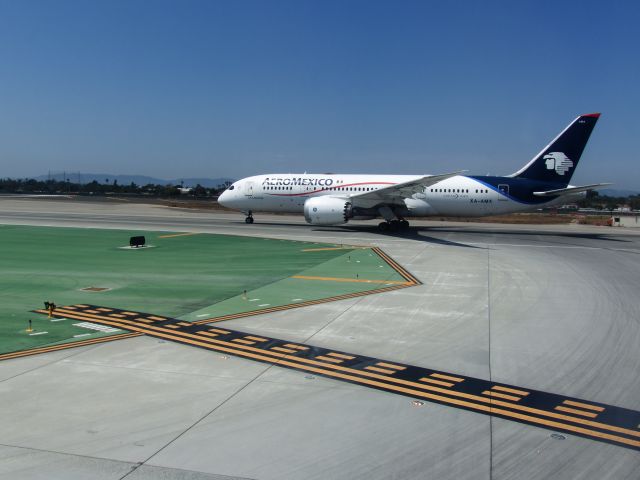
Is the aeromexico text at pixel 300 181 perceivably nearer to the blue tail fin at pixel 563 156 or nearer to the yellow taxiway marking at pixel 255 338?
the blue tail fin at pixel 563 156

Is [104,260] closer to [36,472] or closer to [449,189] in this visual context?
[36,472]

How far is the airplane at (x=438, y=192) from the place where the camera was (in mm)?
36250

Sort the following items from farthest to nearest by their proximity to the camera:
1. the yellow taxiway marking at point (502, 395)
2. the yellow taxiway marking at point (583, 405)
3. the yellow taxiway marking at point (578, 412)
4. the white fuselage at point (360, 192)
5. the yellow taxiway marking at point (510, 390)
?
the white fuselage at point (360, 192) → the yellow taxiway marking at point (510, 390) → the yellow taxiway marking at point (502, 395) → the yellow taxiway marking at point (583, 405) → the yellow taxiway marking at point (578, 412)

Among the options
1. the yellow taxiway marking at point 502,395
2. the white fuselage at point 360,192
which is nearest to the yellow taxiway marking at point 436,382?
the yellow taxiway marking at point 502,395

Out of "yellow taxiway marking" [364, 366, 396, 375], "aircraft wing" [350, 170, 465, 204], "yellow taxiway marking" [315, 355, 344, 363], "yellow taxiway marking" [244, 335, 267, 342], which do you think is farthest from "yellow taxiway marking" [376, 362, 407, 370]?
"aircraft wing" [350, 170, 465, 204]

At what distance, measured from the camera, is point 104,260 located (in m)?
23.2

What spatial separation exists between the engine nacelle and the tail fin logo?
14.3 meters

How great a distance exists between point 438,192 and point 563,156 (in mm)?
8774

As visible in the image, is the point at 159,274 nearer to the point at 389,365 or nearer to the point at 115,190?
the point at 389,365

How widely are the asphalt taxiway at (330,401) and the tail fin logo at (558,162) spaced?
23.7 metres

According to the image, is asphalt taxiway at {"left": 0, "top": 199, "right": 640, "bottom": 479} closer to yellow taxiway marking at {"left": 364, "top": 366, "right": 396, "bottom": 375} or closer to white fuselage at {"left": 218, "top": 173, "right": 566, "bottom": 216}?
yellow taxiway marking at {"left": 364, "top": 366, "right": 396, "bottom": 375}

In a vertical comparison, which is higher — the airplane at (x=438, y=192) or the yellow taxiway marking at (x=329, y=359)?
the airplane at (x=438, y=192)

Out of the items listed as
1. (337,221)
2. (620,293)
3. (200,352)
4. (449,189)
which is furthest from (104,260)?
(449,189)

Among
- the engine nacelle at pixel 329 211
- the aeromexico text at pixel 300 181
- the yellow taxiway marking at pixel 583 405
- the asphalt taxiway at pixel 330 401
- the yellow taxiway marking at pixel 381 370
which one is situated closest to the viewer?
the asphalt taxiway at pixel 330 401
